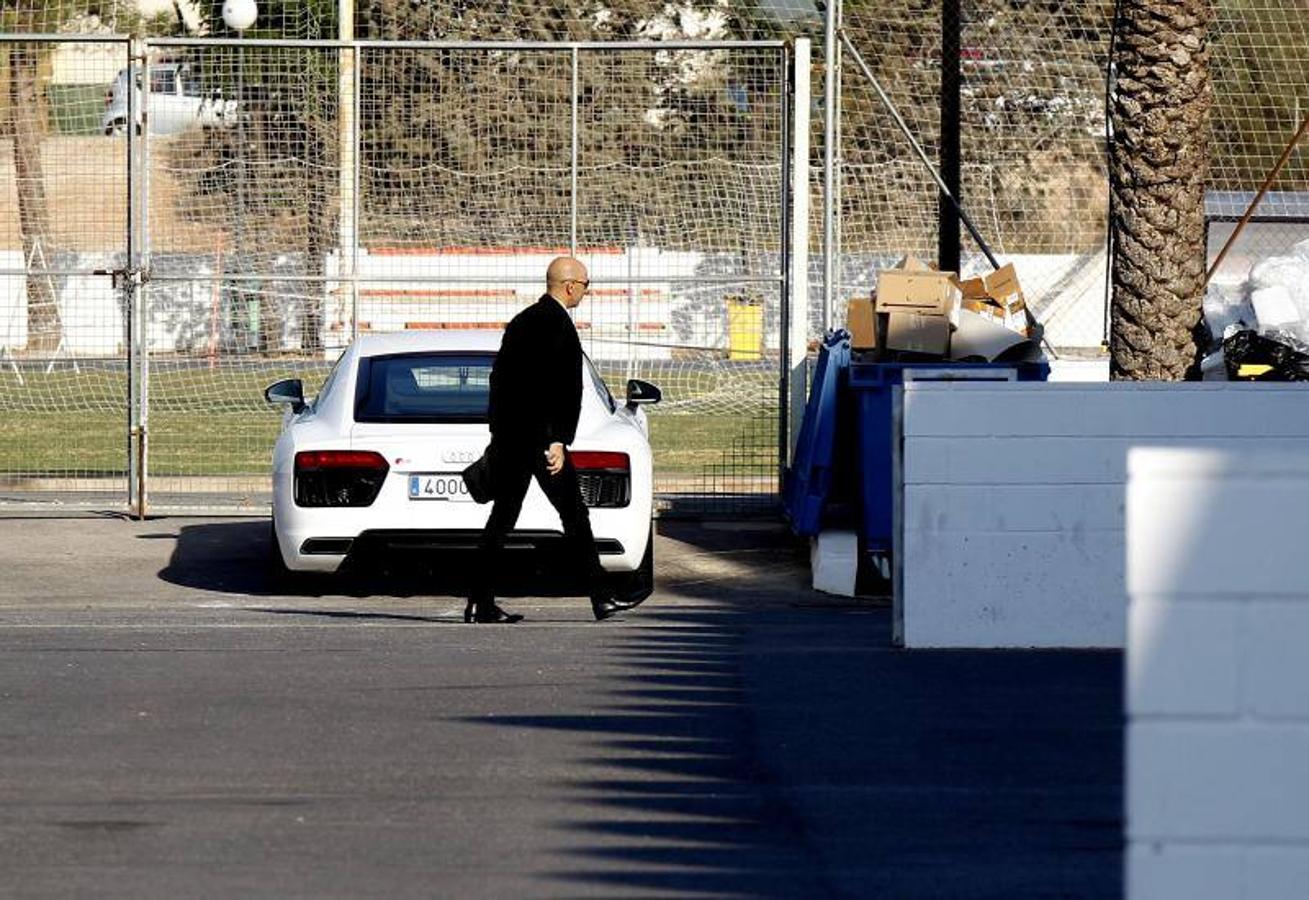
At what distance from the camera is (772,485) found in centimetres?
1720

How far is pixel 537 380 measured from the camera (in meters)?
11.2

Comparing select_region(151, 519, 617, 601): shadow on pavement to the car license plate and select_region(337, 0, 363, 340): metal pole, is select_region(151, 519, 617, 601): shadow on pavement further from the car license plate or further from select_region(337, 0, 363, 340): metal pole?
select_region(337, 0, 363, 340): metal pole

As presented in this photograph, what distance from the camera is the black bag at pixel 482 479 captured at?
447 inches

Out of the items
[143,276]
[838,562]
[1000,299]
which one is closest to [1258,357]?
[1000,299]

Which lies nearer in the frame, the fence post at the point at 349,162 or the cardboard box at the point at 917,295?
the cardboard box at the point at 917,295

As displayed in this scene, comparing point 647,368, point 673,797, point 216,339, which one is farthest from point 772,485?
point 673,797

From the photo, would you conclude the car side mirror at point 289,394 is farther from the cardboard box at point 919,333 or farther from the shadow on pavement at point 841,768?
the cardboard box at point 919,333

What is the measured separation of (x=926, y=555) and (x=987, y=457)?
19.6 inches

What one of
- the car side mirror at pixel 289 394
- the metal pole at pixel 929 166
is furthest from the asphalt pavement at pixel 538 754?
the metal pole at pixel 929 166

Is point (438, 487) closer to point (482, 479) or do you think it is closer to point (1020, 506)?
point (482, 479)

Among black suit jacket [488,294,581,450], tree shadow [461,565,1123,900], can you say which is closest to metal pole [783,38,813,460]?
black suit jacket [488,294,581,450]

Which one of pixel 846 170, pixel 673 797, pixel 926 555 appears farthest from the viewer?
pixel 846 170

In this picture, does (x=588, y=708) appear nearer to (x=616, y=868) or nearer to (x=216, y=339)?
(x=616, y=868)

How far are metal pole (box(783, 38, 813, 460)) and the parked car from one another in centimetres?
653
